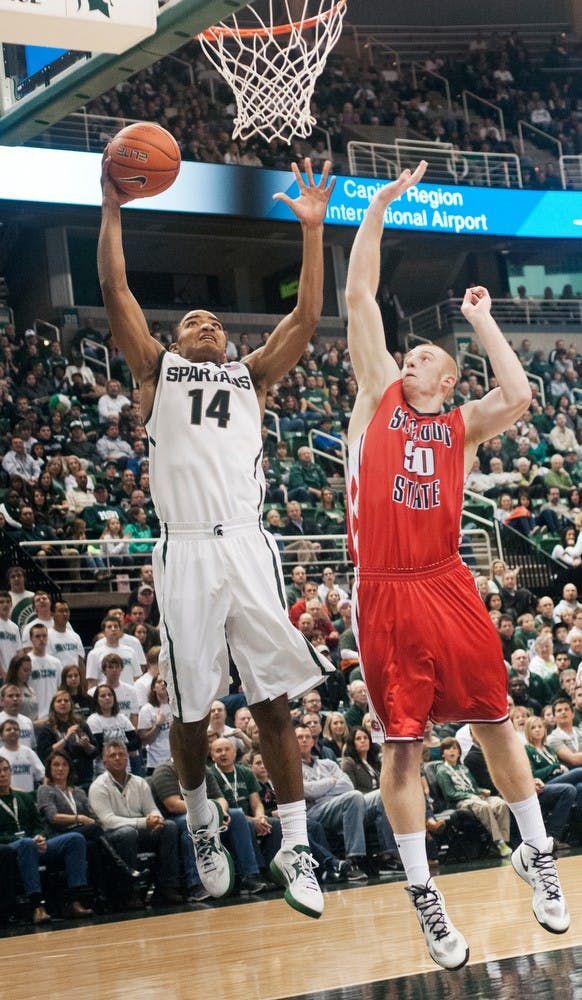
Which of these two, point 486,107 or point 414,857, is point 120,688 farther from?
point 486,107

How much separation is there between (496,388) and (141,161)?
5.70ft

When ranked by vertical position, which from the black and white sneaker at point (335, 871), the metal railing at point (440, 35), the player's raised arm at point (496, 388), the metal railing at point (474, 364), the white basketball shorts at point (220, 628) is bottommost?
the black and white sneaker at point (335, 871)

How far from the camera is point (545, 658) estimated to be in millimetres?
12570

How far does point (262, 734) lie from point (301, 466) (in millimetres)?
10851

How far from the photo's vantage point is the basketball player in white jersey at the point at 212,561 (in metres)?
5.11

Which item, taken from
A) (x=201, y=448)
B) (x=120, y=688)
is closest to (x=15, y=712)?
(x=120, y=688)

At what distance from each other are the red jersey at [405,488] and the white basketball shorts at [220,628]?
16.8 inches

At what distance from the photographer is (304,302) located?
5.41m

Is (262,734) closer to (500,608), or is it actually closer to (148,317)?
(500,608)

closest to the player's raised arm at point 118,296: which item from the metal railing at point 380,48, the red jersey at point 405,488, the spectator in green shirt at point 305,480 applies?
the red jersey at point 405,488

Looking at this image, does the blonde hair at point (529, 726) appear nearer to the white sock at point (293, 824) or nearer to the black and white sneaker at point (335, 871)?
the black and white sneaker at point (335, 871)

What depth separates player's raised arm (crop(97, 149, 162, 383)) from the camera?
5.16 m

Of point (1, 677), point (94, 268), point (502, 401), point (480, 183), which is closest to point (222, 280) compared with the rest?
point (94, 268)

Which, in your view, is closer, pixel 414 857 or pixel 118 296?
pixel 414 857
